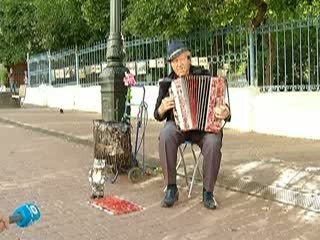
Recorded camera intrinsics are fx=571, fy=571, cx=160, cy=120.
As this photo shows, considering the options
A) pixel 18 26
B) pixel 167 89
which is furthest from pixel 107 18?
pixel 167 89

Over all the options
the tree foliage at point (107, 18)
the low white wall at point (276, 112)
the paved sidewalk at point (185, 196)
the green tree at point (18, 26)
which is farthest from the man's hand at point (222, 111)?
the green tree at point (18, 26)

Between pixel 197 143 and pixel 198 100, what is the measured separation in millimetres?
555

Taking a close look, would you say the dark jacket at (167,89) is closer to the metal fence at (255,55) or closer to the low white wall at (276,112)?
the low white wall at (276,112)

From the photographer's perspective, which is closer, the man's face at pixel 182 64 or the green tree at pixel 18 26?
the man's face at pixel 182 64

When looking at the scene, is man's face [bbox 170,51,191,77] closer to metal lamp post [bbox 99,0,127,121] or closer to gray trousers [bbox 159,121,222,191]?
gray trousers [bbox 159,121,222,191]

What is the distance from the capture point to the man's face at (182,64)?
20.0ft

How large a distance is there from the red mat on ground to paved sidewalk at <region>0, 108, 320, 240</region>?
11 cm

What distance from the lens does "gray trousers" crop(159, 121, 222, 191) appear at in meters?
5.99

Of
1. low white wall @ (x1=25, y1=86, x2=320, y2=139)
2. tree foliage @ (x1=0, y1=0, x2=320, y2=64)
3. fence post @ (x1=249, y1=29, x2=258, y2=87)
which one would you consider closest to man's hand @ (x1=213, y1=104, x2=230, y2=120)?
low white wall @ (x1=25, y1=86, x2=320, y2=139)

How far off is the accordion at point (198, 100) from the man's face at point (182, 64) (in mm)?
106

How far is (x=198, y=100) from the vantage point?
235 inches

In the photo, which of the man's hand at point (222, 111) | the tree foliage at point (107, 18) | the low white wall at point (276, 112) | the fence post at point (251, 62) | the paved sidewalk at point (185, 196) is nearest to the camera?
the paved sidewalk at point (185, 196)

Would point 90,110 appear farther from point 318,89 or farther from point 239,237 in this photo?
point 239,237

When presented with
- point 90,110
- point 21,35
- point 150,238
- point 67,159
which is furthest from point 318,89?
point 21,35
